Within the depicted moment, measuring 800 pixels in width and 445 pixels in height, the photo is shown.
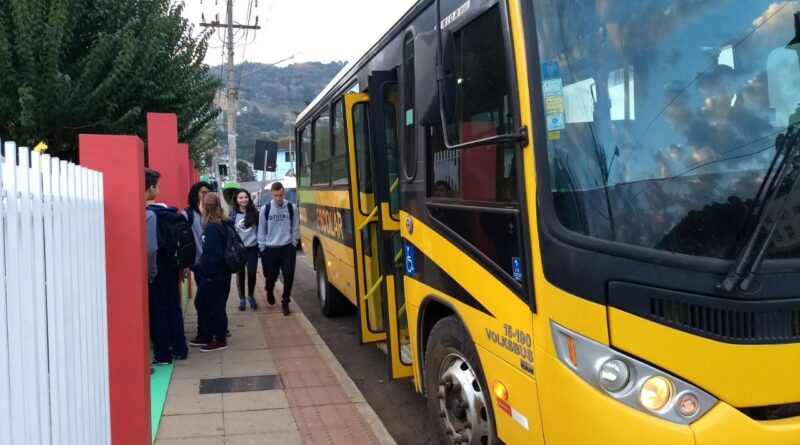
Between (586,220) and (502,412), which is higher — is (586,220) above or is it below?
above

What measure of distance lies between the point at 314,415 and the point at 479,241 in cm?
238

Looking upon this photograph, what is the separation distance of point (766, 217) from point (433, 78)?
5.75 feet

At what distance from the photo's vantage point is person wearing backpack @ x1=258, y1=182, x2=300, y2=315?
8.92m

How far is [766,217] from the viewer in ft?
7.80

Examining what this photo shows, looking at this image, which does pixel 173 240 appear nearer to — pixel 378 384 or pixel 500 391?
pixel 378 384

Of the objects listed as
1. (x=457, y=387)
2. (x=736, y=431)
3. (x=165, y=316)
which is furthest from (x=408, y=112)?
(x=165, y=316)

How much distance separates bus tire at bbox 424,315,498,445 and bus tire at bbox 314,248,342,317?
4.69m

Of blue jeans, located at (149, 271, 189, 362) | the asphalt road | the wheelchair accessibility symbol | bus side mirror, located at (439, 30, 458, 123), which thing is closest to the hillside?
the asphalt road

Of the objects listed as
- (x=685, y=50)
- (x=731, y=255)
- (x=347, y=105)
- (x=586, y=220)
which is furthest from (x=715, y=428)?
(x=347, y=105)

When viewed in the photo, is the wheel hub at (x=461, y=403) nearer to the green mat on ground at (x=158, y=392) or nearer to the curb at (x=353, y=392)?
the curb at (x=353, y=392)

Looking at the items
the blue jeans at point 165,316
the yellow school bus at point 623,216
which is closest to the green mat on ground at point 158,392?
the blue jeans at point 165,316

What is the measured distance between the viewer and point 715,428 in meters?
2.35

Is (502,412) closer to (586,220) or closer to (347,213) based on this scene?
(586,220)

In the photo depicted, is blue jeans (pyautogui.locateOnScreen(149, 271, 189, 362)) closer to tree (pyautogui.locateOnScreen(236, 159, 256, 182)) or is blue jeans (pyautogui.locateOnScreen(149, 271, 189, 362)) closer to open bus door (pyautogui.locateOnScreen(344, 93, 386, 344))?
open bus door (pyautogui.locateOnScreen(344, 93, 386, 344))
